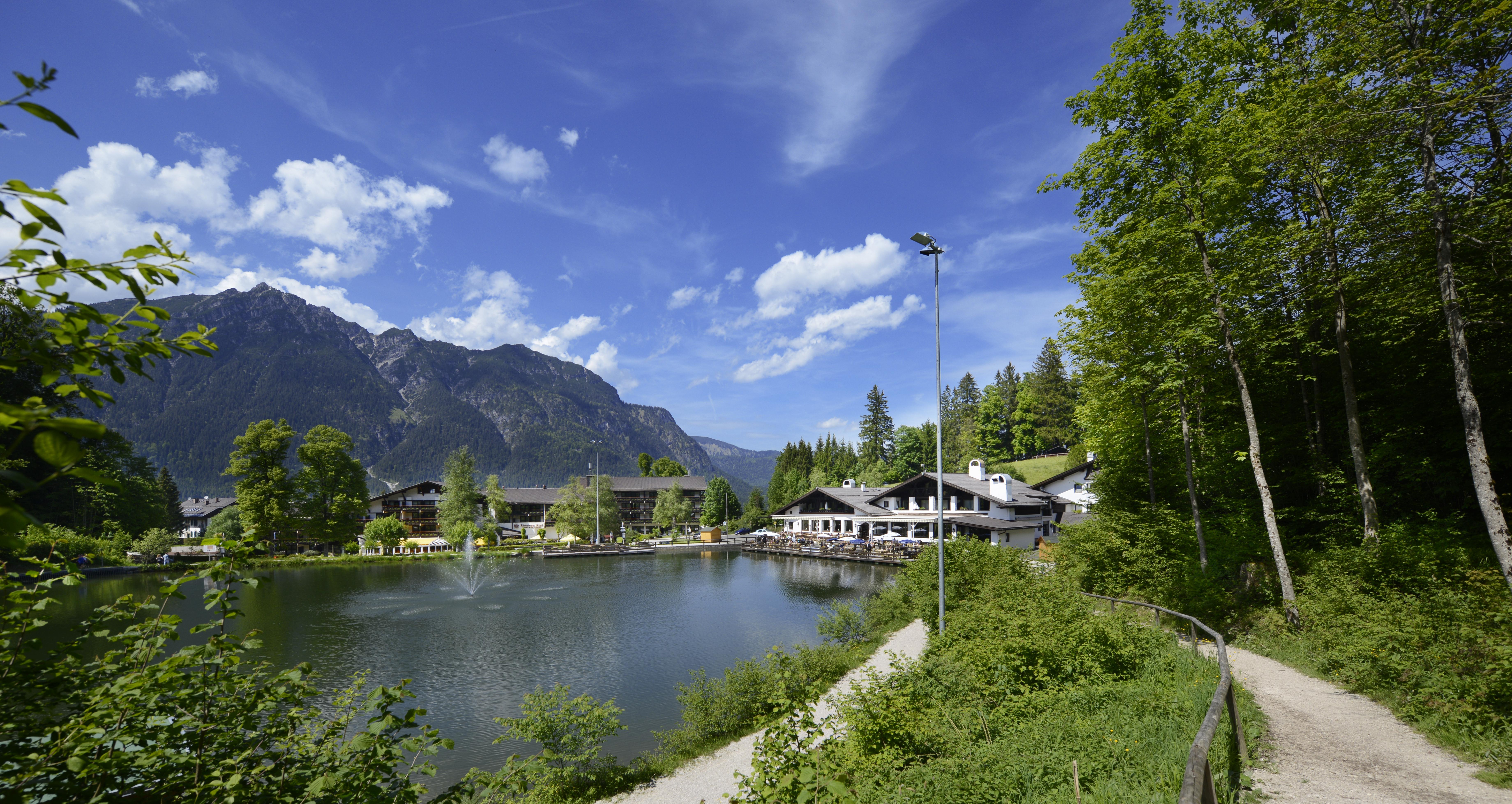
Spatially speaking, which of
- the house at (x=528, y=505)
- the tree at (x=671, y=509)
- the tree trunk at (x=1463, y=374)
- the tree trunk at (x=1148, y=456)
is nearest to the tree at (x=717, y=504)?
the tree at (x=671, y=509)

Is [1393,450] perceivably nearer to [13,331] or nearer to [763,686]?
[763,686]

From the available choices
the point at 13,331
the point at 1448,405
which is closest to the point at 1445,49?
the point at 1448,405

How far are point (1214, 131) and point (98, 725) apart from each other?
63.2 ft

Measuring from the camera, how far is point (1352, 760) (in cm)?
727

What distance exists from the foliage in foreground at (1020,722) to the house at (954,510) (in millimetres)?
29451

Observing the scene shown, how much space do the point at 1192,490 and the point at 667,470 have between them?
10150cm

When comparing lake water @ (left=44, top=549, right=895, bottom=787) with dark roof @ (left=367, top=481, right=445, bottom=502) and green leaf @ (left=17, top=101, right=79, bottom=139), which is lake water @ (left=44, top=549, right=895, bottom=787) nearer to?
green leaf @ (left=17, top=101, right=79, bottom=139)

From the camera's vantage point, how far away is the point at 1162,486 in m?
21.5

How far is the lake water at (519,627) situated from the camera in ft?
60.3

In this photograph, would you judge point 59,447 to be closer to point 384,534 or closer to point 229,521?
point 384,534

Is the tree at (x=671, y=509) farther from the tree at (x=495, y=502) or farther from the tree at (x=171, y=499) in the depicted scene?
the tree at (x=171, y=499)

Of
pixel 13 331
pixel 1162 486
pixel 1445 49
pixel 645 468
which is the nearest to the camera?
pixel 13 331

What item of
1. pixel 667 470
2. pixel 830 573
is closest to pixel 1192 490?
pixel 830 573

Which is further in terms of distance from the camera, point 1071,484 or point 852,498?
point 852,498
